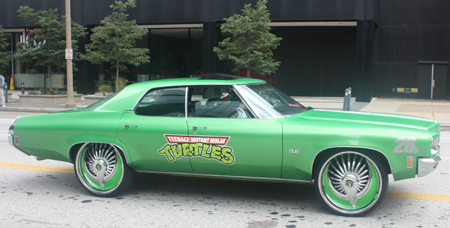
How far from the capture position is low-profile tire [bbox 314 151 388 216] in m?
4.50

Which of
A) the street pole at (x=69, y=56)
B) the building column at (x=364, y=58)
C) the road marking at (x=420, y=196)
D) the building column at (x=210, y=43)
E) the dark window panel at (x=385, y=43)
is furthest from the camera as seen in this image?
the dark window panel at (x=385, y=43)

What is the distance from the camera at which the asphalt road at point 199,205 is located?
4.50 meters

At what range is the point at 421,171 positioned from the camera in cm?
432

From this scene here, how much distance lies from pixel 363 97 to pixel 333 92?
4.52 metres

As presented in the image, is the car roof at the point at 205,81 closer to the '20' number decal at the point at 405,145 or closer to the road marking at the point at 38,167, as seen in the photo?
the '20' number decal at the point at 405,145

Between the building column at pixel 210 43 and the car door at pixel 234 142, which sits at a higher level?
the building column at pixel 210 43

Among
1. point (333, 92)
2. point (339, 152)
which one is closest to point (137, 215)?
point (339, 152)

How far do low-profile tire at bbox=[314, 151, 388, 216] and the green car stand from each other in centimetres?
1

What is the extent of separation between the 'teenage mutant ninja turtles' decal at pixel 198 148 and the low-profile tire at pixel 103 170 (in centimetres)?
62

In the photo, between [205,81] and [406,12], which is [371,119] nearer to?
[205,81]

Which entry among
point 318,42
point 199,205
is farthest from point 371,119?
point 318,42

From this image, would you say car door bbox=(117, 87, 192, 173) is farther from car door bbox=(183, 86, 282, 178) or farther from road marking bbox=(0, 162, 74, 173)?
road marking bbox=(0, 162, 74, 173)

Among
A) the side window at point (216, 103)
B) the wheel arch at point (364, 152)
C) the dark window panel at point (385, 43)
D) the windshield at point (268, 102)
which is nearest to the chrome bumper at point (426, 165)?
the wheel arch at point (364, 152)

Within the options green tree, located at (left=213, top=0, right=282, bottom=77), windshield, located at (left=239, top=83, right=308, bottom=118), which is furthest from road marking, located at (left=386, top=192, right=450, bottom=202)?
green tree, located at (left=213, top=0, right=282, bottom=77)
